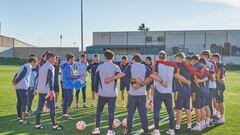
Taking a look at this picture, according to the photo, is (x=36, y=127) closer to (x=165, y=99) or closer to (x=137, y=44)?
(x=165, y=99)

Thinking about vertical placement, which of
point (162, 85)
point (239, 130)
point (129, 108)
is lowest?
point (239, 130)

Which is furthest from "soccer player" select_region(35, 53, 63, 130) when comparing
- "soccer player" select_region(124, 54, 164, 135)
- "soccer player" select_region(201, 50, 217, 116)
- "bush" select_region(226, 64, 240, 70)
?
"bush" select_region(226, 64, 240, 70)

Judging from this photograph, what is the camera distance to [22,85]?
443 inches

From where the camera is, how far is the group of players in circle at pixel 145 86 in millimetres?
9602

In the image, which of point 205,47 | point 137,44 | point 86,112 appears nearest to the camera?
point 86,112

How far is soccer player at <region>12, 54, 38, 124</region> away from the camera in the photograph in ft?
36.6

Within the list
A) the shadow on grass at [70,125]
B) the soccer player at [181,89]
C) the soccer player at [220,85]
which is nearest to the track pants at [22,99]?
the shadow on grass at [70,125]

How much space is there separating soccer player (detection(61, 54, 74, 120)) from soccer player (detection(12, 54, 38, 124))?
1342mm

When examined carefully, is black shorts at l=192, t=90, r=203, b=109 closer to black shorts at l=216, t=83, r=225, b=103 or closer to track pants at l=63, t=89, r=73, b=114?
black shorts at l=216, t=83, r=225, b=103

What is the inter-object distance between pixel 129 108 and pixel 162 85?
3.41 feet

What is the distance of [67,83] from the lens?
12391 mm

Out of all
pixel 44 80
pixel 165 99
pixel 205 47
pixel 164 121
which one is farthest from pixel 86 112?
pixel 205 47

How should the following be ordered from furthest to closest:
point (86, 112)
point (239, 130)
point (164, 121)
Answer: point (86, 112) < point (164, 121) < point (239, 130)

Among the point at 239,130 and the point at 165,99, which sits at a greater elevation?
the point at 165,99
